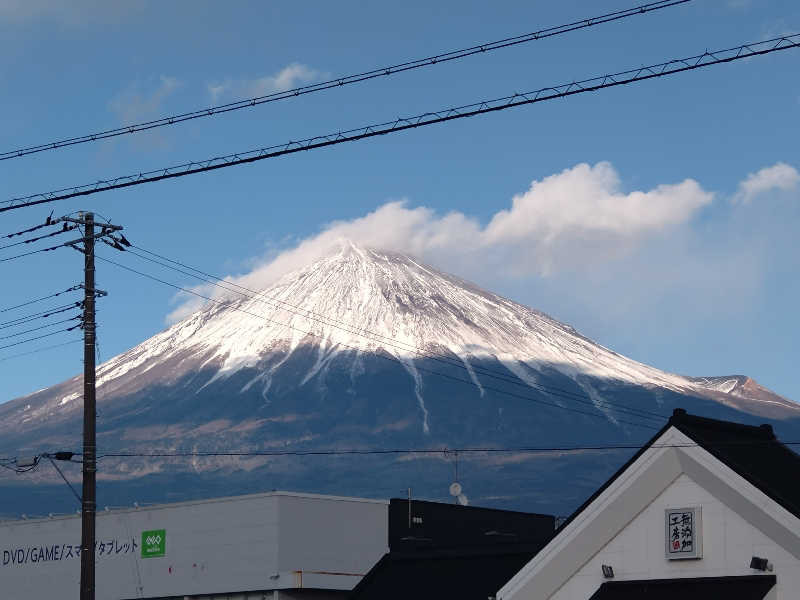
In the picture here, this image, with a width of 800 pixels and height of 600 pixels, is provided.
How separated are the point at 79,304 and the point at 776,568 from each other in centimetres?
1918

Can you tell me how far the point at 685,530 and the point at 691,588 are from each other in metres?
1.18

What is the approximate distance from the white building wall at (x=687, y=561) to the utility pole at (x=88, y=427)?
1136 cm

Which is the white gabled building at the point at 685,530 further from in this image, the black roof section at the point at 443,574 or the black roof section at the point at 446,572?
the black roof section at the point at 443,574

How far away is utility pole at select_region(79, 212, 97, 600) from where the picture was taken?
32.5 m

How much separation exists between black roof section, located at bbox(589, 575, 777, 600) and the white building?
3298 cm

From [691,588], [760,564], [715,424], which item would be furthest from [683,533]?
[715,424]

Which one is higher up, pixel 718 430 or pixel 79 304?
pixel 79 304

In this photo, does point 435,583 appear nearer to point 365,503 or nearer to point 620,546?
point 620,546

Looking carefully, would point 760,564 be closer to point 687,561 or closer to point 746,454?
point 687,561

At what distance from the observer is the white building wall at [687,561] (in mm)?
25812

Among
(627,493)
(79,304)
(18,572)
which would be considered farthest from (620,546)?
(18,572)

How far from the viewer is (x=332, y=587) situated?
6059cm

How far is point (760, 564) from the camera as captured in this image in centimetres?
→ 2570

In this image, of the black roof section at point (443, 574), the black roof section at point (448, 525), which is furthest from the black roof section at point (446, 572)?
the black roof section at point (448, 525)
